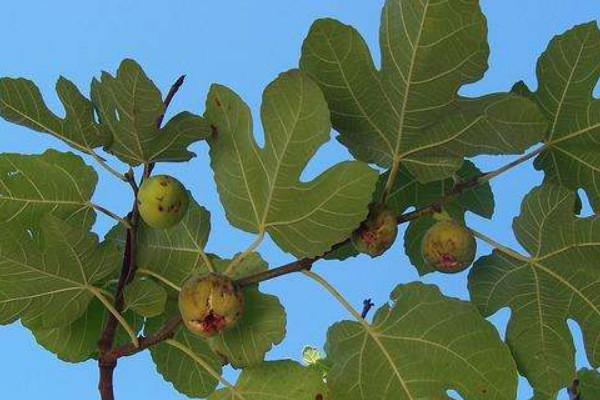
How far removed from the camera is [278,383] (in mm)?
1946

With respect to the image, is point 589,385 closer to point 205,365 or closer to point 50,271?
point 205,365

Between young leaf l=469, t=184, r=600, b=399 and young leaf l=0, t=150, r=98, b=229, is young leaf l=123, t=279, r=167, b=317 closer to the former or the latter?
young leaf l=0, t=150, r=98, b=229

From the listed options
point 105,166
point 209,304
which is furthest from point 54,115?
point 209,304

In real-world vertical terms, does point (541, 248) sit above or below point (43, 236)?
below

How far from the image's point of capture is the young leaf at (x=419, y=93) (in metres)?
1.69

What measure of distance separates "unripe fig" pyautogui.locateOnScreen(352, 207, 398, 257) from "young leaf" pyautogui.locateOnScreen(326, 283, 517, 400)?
0.58ft

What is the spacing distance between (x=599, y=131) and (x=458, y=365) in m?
0.58

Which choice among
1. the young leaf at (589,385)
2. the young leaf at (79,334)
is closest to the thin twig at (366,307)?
the young leaf at (79,334)

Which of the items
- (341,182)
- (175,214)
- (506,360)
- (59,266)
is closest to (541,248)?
(506,360)

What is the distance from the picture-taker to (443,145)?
6.03ft

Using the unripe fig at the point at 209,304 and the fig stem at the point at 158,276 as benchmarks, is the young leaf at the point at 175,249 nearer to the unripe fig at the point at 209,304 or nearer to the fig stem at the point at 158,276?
the fig stem at the point at 158,276

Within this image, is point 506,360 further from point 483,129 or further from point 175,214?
point 175,214

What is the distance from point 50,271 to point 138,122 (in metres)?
0.37

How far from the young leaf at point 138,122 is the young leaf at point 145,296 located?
25 centimetres
